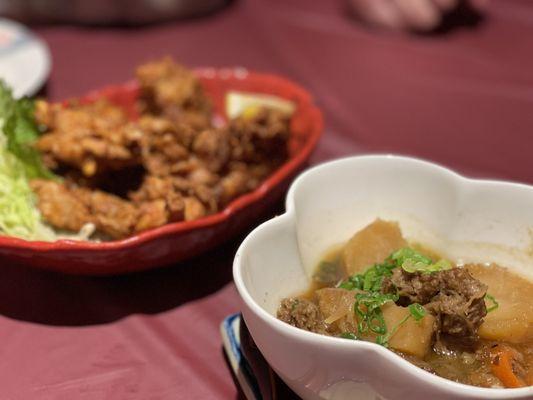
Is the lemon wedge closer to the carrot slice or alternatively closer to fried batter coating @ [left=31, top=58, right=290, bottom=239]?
fried batter coating @ [left=31, top=58, right=290, bottom=239]

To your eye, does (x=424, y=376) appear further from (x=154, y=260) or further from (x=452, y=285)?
(x=154, y=260)

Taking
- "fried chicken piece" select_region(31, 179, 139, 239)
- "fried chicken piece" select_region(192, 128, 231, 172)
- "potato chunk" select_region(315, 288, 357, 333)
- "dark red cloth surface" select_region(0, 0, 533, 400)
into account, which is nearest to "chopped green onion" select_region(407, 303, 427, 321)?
"potato chunk" select_region(315, 288, 357, 333)

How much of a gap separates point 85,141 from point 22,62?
114cm

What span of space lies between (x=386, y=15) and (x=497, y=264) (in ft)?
7.49

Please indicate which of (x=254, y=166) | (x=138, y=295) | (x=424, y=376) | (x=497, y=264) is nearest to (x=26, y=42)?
(x=254, y=166)

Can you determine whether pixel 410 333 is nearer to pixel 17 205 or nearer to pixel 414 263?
pixel 414 263

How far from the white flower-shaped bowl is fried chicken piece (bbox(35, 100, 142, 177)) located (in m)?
0.62

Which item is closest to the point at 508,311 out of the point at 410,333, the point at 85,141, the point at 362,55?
the point at 410,333

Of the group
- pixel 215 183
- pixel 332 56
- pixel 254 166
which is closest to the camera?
pixel 215 183

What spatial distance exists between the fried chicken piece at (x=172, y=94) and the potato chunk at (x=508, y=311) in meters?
1.15

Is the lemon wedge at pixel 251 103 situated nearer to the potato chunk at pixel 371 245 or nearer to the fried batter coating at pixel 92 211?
the fried batter coating at pixel 92 211

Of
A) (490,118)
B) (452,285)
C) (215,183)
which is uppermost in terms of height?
(452,285)

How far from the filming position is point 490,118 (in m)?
2.74

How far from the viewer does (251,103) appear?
2.41 m
